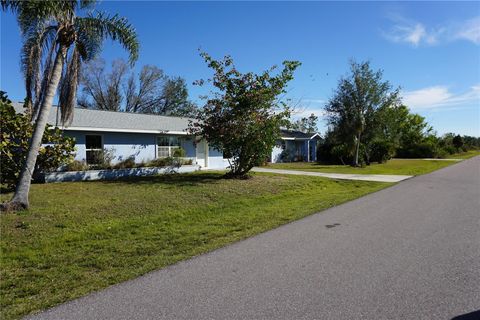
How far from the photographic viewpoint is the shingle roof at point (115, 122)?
18.2 m

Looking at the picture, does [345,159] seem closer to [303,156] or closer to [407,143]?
[303,156]

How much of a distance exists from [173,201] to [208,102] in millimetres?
6516

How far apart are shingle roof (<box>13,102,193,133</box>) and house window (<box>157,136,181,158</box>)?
1.94 ft

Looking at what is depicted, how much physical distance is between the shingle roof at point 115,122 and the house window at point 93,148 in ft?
2.35

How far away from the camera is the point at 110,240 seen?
23.5 feet

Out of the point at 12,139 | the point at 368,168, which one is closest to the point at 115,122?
the point at 12,139

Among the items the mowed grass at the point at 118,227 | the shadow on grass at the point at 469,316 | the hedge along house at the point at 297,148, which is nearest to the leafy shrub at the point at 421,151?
the hedge along house at the point at 297,148

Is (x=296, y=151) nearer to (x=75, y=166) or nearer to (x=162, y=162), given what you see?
(x=162, y=162)

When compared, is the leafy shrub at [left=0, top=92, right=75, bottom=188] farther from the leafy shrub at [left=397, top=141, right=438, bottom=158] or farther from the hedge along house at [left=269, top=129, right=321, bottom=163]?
the leafy shrub at [left=397, top=141, right=438, bottom=158]

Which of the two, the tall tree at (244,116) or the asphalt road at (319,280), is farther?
the tall tree at (244,116)

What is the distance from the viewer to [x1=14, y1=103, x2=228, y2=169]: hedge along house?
18.3 meters

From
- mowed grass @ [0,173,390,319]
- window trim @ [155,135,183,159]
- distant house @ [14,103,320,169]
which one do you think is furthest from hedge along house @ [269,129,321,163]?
mowed grass @ [0,173,390,319]

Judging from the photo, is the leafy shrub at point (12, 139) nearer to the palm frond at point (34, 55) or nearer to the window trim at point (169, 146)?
the palm frond at point (34, 55)

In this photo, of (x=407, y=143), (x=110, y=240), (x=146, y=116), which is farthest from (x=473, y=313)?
(x=407, y=143)
